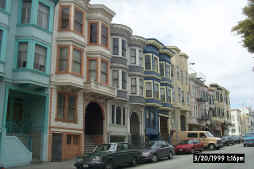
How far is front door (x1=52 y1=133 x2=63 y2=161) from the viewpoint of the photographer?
66.8 ft

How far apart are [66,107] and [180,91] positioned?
2493 cm

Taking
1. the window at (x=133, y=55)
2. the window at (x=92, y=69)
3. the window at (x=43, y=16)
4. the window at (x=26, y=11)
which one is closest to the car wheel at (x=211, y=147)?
the window at (x=133, y=55)

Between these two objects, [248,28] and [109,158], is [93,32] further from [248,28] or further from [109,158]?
[248,28]

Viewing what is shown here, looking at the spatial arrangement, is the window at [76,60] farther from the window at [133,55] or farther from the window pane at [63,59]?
the window at [133,55]

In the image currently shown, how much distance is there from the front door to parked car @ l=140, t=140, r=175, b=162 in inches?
247

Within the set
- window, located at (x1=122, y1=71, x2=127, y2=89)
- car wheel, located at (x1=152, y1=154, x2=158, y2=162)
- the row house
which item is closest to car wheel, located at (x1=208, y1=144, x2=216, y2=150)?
the row house

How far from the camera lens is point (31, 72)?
18.5m

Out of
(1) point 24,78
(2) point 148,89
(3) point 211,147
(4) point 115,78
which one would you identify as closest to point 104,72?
(4) point 115,78

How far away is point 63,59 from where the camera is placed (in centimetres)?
2169

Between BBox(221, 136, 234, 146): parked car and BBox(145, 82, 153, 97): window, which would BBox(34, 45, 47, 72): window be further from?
BBox(221, 136, 234, 146): parked car

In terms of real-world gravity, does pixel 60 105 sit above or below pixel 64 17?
below

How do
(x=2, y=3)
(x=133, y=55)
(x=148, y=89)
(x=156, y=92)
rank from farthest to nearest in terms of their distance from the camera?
(x=156, y=92) → (x=148, y=89) → (x=133, y=55) → (x=2, y=3)

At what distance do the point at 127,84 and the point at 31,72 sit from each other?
12.6m

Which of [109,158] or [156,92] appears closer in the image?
[109,158]
